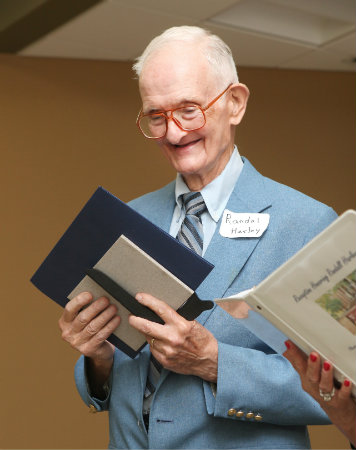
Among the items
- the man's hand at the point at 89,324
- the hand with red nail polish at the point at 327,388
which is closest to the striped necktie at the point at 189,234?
the man's hand at the point at 89,324

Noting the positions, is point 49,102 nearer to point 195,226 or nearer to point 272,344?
point 195,226

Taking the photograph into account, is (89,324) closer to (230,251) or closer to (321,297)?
(230,251)

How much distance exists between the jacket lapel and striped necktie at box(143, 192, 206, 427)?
64 mm

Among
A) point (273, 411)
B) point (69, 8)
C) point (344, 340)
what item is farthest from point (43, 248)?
point (344, 340)

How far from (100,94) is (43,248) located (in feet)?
3.67

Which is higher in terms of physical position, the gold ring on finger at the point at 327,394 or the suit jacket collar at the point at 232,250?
the suit jacket collar at the point at 232,250

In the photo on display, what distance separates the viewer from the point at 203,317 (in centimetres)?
192

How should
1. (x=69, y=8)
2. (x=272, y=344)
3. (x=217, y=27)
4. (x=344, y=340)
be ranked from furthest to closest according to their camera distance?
1. (x=217, y=27)
2. (x=69, y=8)
3. (x=272, y=344)
4. (x=344, y=340)

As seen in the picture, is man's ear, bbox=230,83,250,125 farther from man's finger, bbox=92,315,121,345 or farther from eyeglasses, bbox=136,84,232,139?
man's finger, bbox=92,315,121,345

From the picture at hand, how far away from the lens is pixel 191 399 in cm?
187

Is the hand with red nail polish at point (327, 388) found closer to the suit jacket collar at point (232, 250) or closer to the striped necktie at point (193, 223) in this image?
the suit jacket collar at point (232, 250)

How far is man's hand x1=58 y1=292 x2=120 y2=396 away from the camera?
1894 millimetres

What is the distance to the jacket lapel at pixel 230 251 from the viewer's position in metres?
1.91

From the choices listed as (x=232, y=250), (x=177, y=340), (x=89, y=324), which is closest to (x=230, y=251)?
(x=232, y=250)
